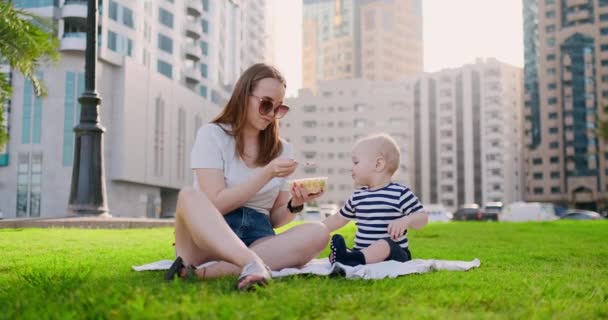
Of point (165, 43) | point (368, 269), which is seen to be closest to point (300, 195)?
point (368, 269)

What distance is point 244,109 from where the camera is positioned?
15.9 feet

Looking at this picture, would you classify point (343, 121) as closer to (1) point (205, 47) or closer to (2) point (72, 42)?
(1) point (205, 47)

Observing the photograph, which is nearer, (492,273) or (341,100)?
(492,273)

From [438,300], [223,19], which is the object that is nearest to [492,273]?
[438,300]

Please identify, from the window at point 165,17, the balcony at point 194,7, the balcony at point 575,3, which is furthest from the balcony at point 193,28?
the balcony at point 575,3

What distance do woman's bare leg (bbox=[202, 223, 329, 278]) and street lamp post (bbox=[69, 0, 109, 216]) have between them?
11464mm

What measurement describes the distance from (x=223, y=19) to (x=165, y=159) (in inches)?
770

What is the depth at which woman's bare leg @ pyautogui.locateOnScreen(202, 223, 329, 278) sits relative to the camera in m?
4.42

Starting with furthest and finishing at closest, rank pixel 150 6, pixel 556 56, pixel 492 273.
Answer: pixel 556 56, pixel 150 6, pixel 492 273

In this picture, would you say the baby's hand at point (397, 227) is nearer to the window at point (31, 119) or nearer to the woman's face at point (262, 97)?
the woman's face at point (262, 97)

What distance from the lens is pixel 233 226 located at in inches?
186

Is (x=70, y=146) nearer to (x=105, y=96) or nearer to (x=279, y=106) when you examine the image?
(x=105, y=96)

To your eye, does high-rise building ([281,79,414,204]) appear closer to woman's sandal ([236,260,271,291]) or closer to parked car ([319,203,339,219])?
parked car ([319,203,339,219])

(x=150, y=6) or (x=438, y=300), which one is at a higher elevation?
(x=150, y=6)
